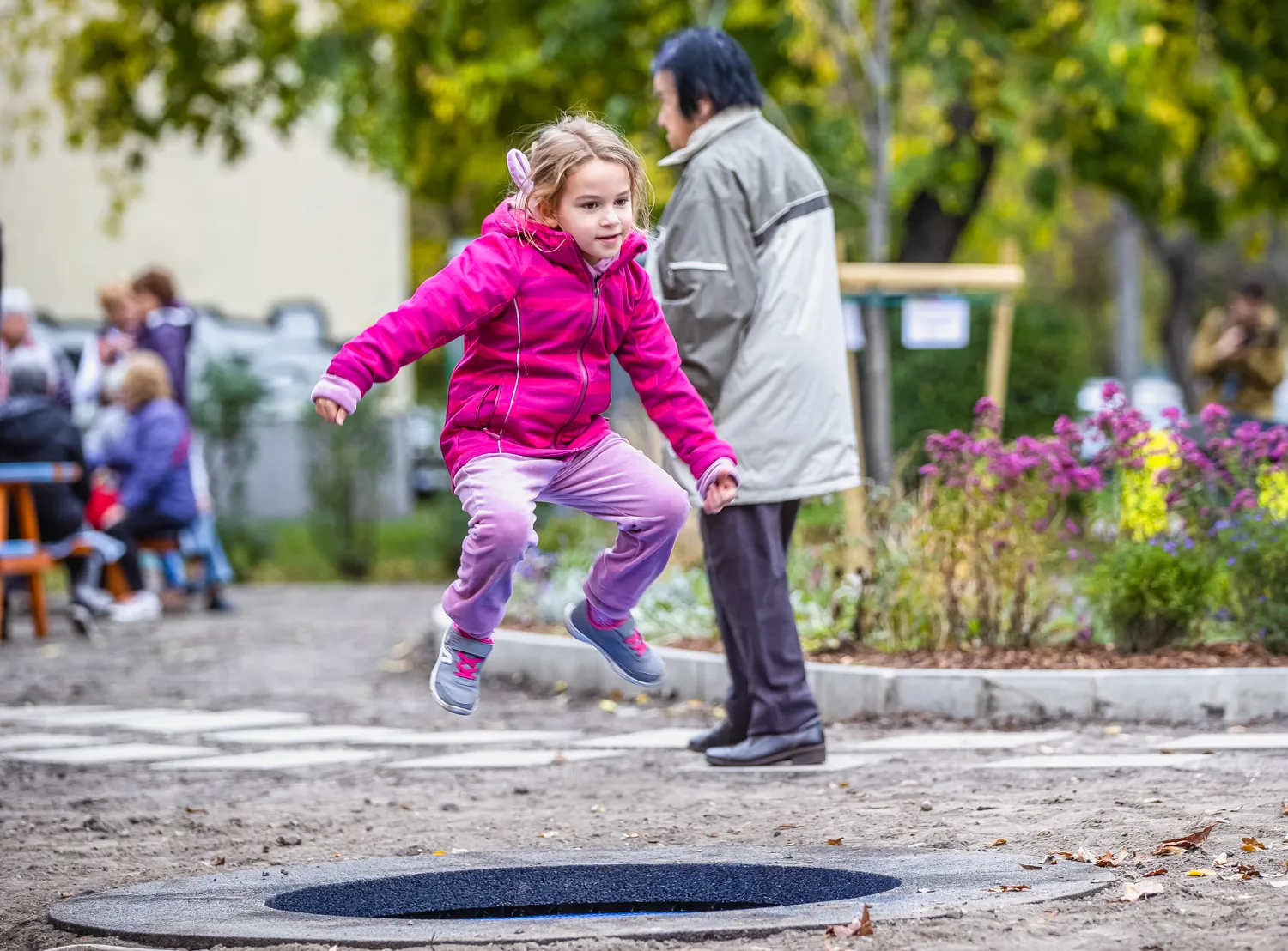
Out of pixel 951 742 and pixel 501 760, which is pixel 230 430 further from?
pixel 951 742

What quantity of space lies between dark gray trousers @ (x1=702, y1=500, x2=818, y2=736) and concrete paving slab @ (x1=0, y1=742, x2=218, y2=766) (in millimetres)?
2152

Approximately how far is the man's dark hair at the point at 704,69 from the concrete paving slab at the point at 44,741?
3.32 m

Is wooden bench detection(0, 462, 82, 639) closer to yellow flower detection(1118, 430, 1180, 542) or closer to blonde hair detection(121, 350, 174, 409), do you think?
blonde hair detection(121, 350, 174, 409)

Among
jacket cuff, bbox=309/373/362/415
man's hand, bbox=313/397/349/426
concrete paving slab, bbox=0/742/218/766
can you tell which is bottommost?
concrete paving slab, bbox=0/742/218/766

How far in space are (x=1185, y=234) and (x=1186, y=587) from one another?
26978 millimetres

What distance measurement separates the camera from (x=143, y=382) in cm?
1261

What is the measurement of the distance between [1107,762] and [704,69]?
2537 millimetres

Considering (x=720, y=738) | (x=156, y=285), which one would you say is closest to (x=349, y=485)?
(x=156, y=285)

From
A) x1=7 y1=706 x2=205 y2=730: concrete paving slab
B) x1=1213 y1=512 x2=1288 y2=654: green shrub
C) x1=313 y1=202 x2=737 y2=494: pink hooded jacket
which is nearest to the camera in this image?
x1=313 y1=202 x2=737 y2=494: pink hooded jacket

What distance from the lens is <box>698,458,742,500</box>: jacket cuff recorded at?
16.4 ft

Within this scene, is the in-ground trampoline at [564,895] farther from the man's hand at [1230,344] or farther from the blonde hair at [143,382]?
the man's hand at [1230,344]

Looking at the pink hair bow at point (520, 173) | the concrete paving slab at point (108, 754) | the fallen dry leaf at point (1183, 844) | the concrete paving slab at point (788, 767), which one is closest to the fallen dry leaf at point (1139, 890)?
the fallen dry leaf at point (1183, 844)

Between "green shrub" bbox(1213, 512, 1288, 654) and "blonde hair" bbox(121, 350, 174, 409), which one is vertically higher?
"blonde hair" bbox(121, 350, 174, 409)

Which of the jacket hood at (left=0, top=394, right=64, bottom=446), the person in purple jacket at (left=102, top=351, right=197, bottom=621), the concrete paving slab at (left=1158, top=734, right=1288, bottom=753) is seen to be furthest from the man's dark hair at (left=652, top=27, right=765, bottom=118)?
the person in purple jacket at (left=102, top=351, right=197, bottom=621)
